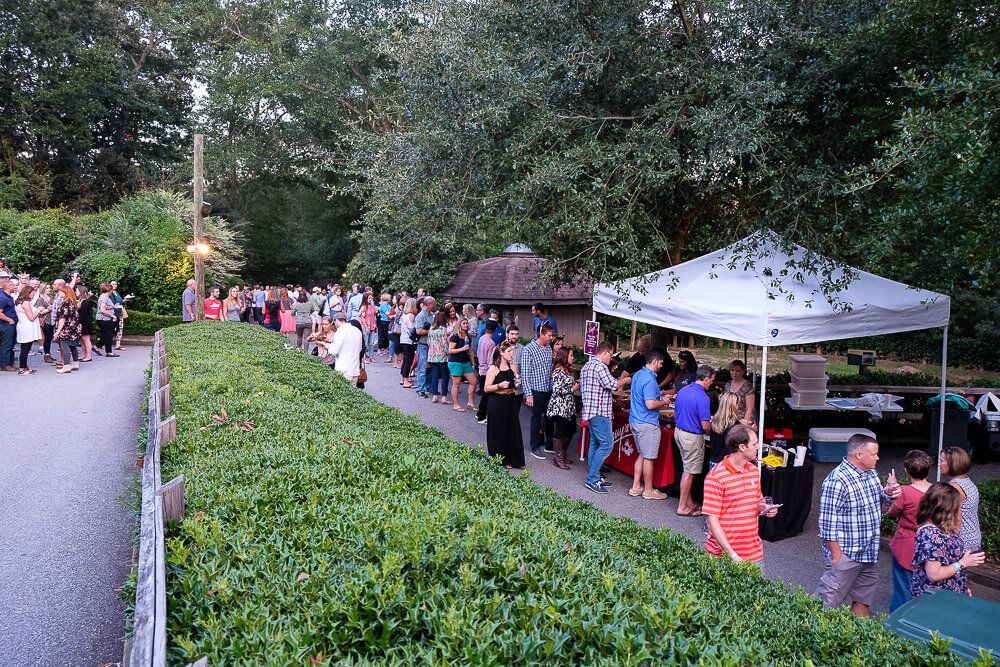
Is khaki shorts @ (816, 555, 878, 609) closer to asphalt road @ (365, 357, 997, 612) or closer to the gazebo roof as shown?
asphalt road @ (365, 357, 997, 612)

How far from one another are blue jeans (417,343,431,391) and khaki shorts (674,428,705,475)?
7.34 meters

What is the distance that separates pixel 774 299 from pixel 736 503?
3.67 m

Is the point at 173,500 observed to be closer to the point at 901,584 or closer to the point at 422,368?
the point at 901,584

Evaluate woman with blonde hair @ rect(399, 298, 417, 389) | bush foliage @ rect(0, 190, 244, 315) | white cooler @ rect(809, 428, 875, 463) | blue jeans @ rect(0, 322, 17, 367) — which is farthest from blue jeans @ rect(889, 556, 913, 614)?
bush foliage @ rect(0, 190, 244, 315)

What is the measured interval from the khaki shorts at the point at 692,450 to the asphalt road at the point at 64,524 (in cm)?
558

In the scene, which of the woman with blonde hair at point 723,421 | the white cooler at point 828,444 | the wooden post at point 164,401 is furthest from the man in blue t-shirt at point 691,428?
the wooden post at point 164,401

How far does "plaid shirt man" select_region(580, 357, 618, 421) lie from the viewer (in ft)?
28.2

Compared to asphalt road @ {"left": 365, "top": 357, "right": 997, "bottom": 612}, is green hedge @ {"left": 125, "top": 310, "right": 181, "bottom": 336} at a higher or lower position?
higher

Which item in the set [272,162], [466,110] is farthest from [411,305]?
[272,162]

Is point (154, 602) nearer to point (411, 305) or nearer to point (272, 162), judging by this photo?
point (411, 305)

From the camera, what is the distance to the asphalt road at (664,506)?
666cm

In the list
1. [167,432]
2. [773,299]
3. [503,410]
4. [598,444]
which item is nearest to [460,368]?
[503,410]

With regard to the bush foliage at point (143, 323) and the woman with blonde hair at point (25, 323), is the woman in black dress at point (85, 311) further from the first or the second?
the bush foliage at point (143, 323)

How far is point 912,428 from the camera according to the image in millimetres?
12086
